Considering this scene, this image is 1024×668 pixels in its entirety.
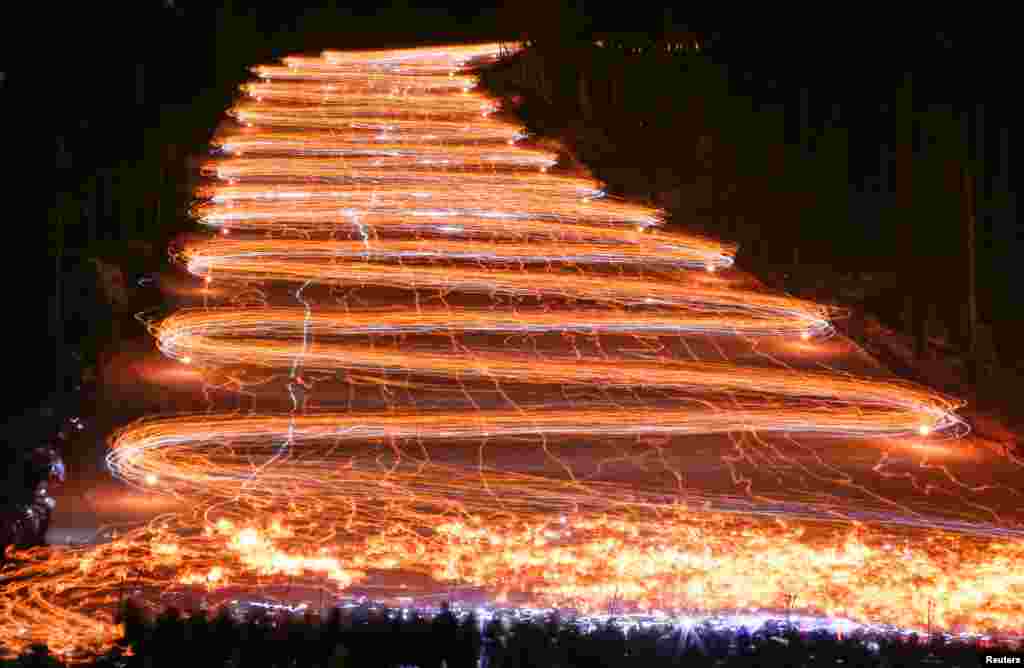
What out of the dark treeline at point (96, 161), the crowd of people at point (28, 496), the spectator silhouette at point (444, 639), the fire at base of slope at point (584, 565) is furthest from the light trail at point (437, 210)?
the spectator silhouette at point (444, 639)

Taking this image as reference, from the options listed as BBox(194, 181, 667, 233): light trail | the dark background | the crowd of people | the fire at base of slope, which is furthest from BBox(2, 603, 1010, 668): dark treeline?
BBox(194, 181, 667, 233): light trail

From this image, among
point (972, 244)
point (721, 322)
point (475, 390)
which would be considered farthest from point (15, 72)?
point (972, 244)

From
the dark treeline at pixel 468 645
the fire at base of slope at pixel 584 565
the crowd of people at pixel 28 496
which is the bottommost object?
the fire at base of slope at pixel 584 565

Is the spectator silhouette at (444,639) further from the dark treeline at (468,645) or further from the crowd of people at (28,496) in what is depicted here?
the crowd of people at (28,496)

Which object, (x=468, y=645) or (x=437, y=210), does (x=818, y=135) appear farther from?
(x=468, y=645)

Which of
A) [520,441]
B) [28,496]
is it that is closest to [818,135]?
[520,441]

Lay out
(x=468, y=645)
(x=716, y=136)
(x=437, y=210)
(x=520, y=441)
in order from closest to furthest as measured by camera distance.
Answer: (x=468, y=645), (x=520, y=441), (x=437, y=210), (x=716, y=136)
